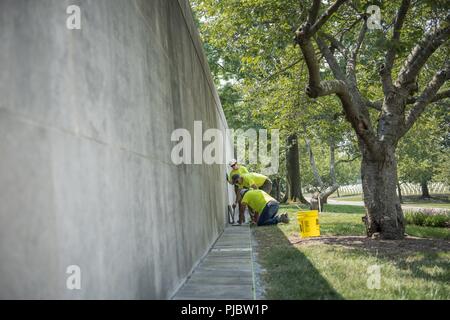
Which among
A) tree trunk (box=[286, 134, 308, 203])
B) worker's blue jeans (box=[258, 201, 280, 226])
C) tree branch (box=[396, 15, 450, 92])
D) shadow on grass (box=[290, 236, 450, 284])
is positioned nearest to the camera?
shadow on grass (box=[290, 236, 450, 284])

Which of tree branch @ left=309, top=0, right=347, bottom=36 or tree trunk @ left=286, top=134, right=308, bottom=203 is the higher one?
tree branch @ left=309, top=0, right=347, bottom=36

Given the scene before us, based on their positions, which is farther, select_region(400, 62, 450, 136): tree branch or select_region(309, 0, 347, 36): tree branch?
select_region(400, 62, 450, 136): tree branch

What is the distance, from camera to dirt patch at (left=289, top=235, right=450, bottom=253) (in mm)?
6642

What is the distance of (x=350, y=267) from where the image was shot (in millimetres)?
5070

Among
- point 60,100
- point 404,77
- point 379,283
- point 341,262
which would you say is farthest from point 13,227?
point 404,77

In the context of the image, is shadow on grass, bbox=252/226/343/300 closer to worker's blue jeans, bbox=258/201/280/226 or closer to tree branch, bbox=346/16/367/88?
worker's blue jeans, bbox=258/201/280/226

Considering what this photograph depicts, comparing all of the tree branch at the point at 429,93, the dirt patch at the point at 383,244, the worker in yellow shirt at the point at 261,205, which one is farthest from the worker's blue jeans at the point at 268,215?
the tree branch at the point at 429,93

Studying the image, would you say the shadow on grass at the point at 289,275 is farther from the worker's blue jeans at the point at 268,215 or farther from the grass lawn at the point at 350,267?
the worker's blue jeans at the point at 268,215

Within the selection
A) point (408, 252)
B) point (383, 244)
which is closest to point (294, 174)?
point (383, 244)

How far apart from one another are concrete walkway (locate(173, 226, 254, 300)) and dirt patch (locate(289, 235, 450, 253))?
1382 millimetres

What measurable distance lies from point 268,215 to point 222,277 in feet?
20.3

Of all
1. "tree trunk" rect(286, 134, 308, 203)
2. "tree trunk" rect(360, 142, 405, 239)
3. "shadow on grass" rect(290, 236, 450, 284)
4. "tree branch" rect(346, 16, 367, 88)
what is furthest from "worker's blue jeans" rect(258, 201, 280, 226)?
"tree trunk" rect(286, 134, 308, 203)
